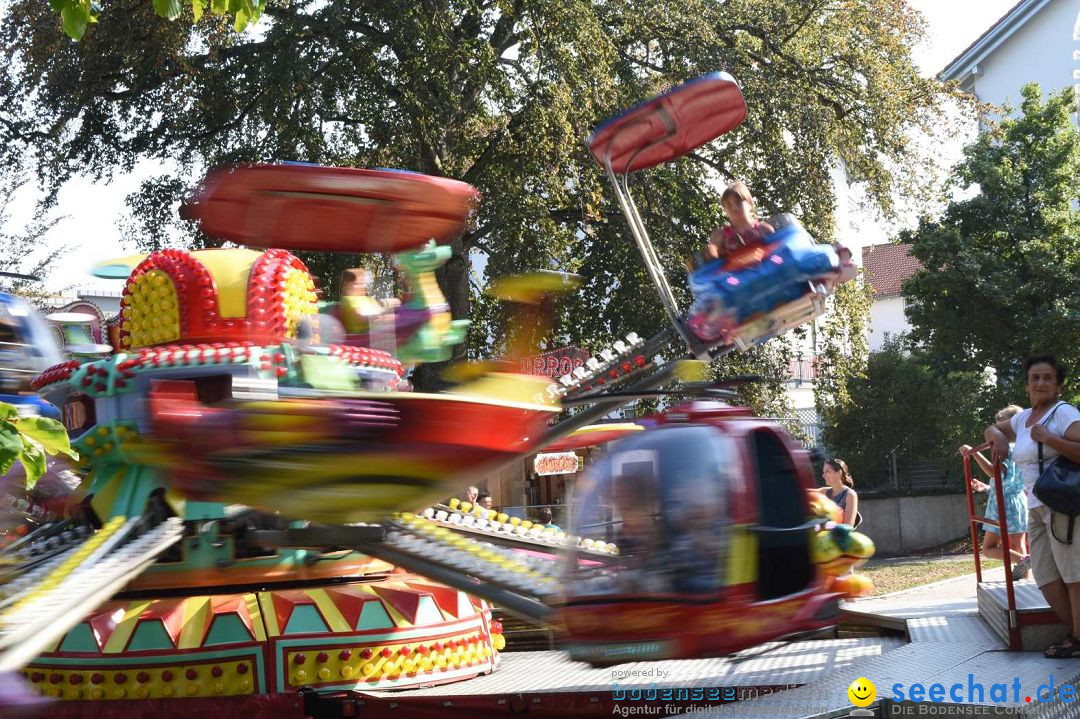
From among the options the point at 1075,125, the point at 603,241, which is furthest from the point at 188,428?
the point at 1075,125

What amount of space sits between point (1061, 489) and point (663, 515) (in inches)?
101

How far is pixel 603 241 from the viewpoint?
15859 mm

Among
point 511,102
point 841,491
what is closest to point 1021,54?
point 511,102

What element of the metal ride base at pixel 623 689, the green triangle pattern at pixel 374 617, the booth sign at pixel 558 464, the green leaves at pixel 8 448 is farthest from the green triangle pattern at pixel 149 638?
the booth sign at pixel 558 464

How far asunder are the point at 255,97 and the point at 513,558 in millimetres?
11495

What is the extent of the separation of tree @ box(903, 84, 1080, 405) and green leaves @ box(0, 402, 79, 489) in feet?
60.8

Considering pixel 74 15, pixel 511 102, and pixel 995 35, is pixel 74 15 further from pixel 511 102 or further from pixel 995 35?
pixel 995 35

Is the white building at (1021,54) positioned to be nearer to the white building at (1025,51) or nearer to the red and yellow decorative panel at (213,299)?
the white building at (1025,51)

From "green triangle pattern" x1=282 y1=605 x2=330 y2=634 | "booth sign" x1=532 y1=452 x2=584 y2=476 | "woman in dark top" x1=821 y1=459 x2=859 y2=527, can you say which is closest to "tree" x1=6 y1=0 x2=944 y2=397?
"booth sign" x1=532 y1=452 x2=584 y2=476

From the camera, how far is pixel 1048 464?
5508 millimetres

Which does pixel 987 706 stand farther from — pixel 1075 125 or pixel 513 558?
pixel 1075 125

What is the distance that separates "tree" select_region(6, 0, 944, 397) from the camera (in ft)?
46.1

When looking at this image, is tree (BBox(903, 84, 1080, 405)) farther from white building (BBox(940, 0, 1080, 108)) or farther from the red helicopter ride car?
the red helicopter ride car

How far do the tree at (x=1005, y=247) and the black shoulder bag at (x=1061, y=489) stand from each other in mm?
15540
